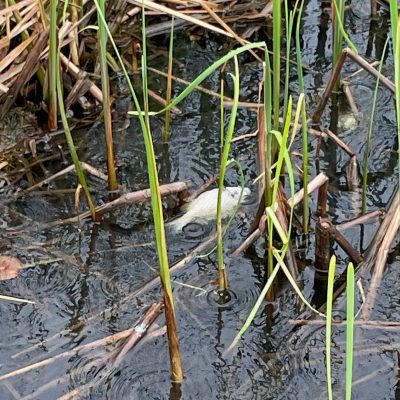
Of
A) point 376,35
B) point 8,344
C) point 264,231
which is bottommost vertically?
point 8,344

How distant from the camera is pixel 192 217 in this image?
7.95ft

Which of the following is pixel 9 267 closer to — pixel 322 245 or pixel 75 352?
pixel 75 352

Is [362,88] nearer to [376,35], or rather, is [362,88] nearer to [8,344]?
[376,35]

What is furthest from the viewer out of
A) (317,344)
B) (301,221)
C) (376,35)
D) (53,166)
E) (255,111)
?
(376,35)

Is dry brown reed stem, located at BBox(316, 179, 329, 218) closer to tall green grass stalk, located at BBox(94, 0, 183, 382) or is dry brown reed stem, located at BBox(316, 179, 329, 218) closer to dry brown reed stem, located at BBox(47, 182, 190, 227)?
dry brown reed stem, located at BBox(47, 182, 190, 227)

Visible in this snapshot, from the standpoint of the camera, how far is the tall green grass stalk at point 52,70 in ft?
7.75

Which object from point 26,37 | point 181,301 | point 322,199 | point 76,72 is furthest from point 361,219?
point 26,37

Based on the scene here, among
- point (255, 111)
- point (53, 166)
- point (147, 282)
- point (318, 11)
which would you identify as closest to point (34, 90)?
point (53, 166)

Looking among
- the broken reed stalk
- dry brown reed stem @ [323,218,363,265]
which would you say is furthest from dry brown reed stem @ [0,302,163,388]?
the broken reed stalk

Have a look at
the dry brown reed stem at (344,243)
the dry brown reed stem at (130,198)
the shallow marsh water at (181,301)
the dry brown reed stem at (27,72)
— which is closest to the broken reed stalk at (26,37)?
the dry brown reed stem at (27,72)

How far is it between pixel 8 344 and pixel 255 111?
1350mm

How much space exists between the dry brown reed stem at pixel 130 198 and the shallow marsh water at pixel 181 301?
0.04m

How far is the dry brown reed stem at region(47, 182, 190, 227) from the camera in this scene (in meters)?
2.41

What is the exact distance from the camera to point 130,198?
2.41 m
